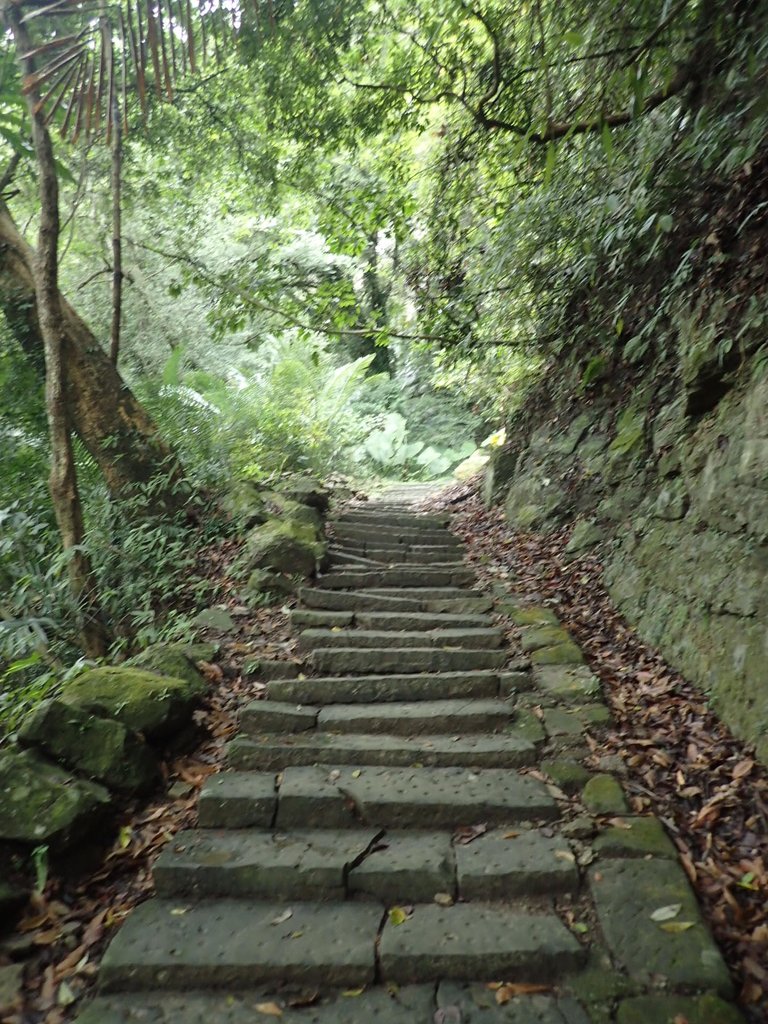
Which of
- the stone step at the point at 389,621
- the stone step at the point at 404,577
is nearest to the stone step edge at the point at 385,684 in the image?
Answer: the stone step at the point at 389,621

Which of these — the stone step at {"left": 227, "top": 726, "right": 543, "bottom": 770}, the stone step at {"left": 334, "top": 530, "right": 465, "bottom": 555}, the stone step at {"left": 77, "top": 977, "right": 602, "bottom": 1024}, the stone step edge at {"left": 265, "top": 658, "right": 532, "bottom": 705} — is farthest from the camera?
the stone step at {"left": 334, "top": 530, "right": 465, "bottom": 555}

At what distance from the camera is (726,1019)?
6.50 ft

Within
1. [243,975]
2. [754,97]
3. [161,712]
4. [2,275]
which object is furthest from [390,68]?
[243,975]

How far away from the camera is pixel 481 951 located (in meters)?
2.28

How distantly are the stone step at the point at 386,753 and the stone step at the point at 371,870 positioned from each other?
0.55 m

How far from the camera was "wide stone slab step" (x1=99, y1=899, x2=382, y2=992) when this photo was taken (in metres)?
2.25

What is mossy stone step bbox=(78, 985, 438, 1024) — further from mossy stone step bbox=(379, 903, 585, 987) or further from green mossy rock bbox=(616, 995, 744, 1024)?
green mossy rock bbox=(616, 995, 744, 1024)

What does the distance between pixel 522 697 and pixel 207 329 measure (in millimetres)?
9337

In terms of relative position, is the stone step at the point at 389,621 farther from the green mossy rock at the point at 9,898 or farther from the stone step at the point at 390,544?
the green mossy rock at the point at 9,898

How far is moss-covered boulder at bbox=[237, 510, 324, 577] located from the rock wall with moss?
2.36m

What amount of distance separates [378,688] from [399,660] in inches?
13.3

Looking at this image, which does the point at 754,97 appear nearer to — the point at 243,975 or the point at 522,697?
the point at 522,697

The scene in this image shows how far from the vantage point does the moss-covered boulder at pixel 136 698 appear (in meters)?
3.28

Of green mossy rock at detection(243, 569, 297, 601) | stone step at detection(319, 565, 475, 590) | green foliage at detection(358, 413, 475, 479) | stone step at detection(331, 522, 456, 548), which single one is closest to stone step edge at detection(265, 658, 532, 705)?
green mossy rock at detection(243, 569, 297, 601)
